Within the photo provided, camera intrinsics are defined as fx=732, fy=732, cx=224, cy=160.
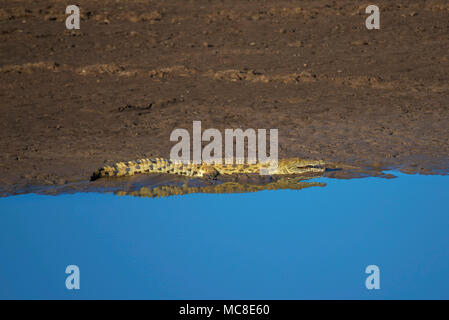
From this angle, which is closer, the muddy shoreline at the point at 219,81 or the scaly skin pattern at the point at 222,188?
the scaly skin pattern at the point at 222,188

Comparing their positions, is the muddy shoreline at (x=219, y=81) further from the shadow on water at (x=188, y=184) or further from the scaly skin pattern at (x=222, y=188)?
the scaly skin pattern at (x=222, y=188)

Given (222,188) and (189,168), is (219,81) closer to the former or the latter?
(189,168)

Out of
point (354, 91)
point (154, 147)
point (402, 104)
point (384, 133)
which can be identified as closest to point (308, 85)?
point (354, 91)

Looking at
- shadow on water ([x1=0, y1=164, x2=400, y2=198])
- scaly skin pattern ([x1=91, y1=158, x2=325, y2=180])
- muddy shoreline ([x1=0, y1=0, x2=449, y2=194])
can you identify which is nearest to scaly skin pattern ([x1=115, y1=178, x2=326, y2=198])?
shadow on water ([x1=0, y1=164, x2=400, y2=198])

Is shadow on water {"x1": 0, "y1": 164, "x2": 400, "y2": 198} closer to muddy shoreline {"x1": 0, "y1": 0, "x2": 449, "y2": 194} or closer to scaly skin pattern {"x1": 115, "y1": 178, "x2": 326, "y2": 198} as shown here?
scaly skin pattern {"x1": 115, "y1": 178, "x2": 326, "y2": 198}

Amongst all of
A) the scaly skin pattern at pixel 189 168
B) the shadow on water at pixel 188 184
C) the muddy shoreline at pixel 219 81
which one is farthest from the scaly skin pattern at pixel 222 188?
the muddy shoreline at pixel 219 81
